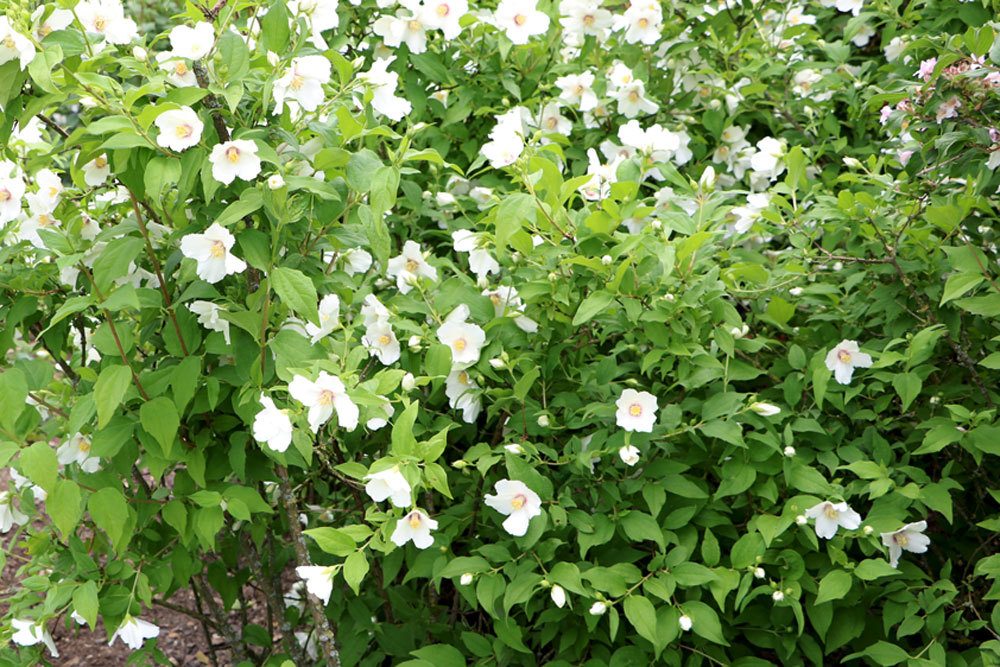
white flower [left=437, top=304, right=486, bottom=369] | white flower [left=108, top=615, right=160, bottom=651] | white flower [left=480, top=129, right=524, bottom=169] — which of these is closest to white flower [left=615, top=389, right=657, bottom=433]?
white flower [left=437, top=304, right=486, bottom=369]

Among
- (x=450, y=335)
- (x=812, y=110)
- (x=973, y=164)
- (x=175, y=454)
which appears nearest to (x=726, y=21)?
(x=812, y=110)

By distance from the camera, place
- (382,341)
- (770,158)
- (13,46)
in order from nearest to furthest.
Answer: (13,46), (382,341), (770,158)

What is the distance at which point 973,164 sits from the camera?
2.07m

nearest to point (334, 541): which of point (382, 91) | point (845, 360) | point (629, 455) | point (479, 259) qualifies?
point (629, 455)

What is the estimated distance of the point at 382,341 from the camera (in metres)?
2.18

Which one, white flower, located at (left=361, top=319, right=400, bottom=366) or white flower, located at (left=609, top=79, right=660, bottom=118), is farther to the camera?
white flower, located at (left=609, top=79, right=660, bottom=118)

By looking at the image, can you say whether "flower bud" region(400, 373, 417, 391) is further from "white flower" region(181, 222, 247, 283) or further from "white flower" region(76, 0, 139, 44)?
"white flower" region(76, 0, 139, 44)

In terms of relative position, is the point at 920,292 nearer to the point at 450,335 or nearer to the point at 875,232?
the point at 875,232

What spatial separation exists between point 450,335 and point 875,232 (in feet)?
3.17

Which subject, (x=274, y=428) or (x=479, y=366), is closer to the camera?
(x=274, y=428)

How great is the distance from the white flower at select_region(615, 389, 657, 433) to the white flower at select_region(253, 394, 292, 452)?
671 millimetres

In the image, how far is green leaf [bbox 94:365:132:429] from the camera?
183cm

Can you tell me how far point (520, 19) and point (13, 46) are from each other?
1202 millimetres

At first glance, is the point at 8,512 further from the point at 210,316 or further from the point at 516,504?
the point at 516,504
